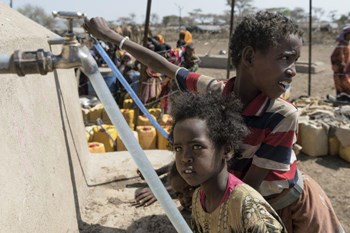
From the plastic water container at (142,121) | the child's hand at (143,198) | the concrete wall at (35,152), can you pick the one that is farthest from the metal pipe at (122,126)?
the plastic water container at (142,121)

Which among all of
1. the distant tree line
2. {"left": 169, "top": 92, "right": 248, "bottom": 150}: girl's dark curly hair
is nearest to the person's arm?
{"left": 169, "top": 92, "right": 248, "bottom": 150}: girl's dark curly hair

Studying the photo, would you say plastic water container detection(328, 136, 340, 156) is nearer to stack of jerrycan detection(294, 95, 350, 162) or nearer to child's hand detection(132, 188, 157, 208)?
stack of jerrycan detection(294, 95, 350, 162)

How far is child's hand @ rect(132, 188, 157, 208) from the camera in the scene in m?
2.38

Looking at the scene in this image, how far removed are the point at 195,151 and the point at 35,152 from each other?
2.55 ft

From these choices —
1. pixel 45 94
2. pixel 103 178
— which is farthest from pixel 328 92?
pixel 45 94

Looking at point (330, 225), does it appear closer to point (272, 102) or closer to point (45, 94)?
point (272, 102)

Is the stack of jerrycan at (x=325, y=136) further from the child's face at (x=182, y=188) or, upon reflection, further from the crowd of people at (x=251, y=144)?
the crowd of people at (x=251, y=144)

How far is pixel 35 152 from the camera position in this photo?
163 cm

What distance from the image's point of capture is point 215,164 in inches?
49.3

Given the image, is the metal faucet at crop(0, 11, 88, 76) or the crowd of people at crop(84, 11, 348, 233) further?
the crowd of people at crop(84, 11, 348, 233)

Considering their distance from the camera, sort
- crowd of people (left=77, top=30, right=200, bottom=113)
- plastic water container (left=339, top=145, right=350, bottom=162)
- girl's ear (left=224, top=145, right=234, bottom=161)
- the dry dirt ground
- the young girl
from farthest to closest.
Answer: crowd of people (left=77, top=30, right=200, bottom=113) → plastic water container (left=339, top=145, right=350, bottom=162) → the dry dirt ground → girl's ear (left=224, top=145, right=234, bottom=161) → the young girl

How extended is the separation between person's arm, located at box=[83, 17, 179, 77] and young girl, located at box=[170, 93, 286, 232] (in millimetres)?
642

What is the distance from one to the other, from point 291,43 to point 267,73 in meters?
0.14

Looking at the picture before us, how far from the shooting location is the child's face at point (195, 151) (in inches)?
47.8
